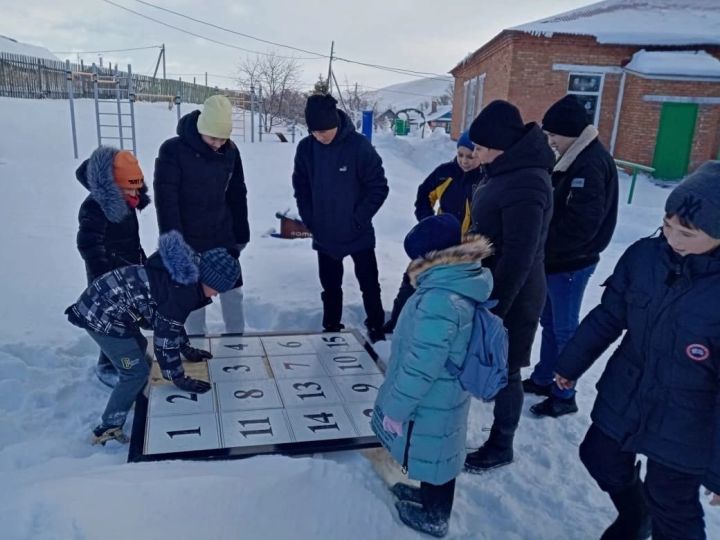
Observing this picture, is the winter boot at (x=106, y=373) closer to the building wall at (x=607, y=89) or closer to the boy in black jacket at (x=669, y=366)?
the boy in black jacket at (x=669, y=366)

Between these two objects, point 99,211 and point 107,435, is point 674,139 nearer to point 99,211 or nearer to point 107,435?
point 99,211

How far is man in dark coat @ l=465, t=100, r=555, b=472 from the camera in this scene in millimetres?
2586

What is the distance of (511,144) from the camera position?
8.76 feet

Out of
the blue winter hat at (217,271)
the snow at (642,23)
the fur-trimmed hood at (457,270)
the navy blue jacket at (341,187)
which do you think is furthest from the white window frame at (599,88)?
the fur-trimmed hood at (457,270)

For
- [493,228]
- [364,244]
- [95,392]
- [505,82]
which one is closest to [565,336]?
[493,228]

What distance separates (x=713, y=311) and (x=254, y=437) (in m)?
2.13

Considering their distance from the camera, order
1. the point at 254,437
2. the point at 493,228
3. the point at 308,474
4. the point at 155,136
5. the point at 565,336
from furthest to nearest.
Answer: the point at 155,136 < the point at 565,336 < the point at 254,437 < the point at 493,228 < the point at 308,474

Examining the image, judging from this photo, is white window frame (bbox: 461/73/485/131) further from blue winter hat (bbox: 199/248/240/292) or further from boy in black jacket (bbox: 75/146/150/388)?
blue winter hat (bbox: 199/248/240/292)

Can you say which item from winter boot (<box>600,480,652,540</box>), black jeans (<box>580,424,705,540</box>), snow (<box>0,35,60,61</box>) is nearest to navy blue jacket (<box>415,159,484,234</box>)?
winter boot (<box>600,480,652,540</box>)

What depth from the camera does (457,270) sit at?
2143mm

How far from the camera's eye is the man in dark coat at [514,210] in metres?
2.59

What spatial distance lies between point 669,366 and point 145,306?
2.40 meters

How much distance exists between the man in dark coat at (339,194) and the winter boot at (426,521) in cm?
218

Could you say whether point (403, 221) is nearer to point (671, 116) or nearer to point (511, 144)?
point (511, 144)
